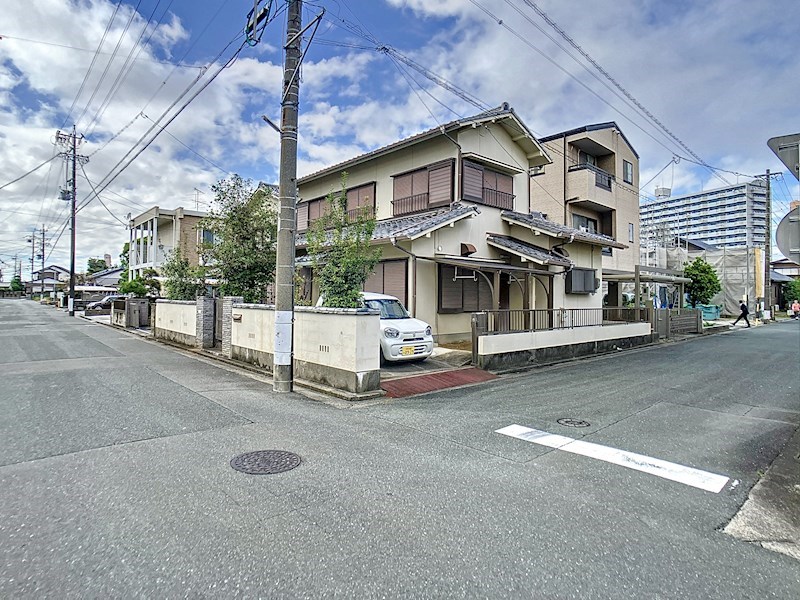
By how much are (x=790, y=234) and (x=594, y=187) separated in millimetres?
17866

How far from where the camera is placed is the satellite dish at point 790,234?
488 centimetres

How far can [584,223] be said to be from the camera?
75.2ft

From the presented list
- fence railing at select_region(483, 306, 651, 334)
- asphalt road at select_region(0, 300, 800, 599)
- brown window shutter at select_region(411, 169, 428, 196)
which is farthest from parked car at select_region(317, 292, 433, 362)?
brown window shutter at select_region(411, 169, 428, 196)

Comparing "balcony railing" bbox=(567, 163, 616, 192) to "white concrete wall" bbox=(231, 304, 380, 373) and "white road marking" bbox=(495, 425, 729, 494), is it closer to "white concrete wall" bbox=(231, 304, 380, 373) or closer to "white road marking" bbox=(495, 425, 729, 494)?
"white concrete wall" bbox=(231, 304, 380, 373)

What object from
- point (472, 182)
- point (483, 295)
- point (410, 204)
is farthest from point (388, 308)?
point (472, 182)

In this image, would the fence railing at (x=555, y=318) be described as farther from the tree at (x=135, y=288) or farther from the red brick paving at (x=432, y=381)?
the tree at (x=135, y=288)

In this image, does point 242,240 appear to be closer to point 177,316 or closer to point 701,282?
point 177,316

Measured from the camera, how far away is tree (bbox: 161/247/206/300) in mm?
15008

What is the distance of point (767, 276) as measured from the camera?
32.6 metres

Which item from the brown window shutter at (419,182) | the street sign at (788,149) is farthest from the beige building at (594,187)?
the street sign at (788,149)

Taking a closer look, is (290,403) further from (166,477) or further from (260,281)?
(260,281)

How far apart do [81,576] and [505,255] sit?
13451 mm

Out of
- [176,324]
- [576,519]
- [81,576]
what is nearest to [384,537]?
[576,519]

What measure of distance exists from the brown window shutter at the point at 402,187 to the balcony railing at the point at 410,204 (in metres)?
0.15
